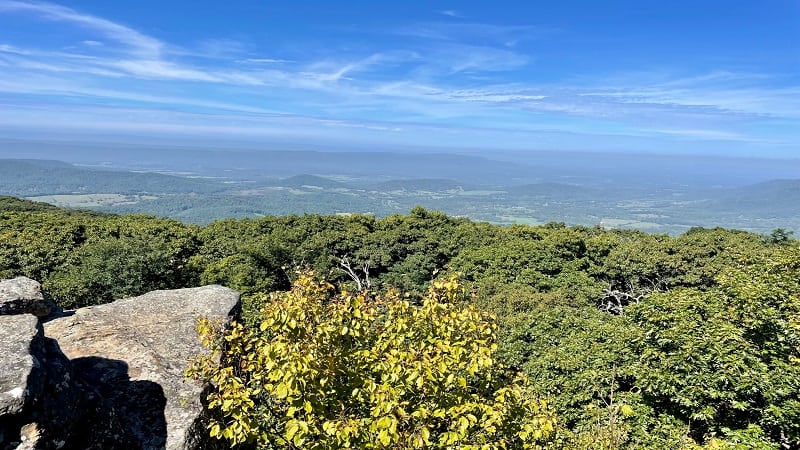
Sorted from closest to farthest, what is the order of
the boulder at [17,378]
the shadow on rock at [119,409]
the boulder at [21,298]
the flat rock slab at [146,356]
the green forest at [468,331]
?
the boulder at [17,378]
the green forest at [468,331]
the shadow on rock at [119,409]
the flat rock slab at [146,356]
the boulder at [21,298]

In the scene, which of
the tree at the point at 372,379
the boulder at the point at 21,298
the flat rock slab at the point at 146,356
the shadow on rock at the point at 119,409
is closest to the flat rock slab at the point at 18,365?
the shadow on rock at the point at 119,409

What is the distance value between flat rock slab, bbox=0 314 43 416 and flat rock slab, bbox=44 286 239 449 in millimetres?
1193

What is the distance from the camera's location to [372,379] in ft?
16.6

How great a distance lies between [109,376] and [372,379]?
6.31m

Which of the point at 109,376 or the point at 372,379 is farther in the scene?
the point at 109,376

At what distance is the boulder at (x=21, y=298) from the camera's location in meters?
8.92

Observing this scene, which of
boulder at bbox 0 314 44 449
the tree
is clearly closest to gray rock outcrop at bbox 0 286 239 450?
boulder at bbox 0 314 44 449

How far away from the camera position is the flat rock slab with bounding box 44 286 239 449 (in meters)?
7.79

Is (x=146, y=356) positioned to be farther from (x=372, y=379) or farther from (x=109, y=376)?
(x=372, y=379)

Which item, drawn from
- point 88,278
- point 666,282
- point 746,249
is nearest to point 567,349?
point 666,282

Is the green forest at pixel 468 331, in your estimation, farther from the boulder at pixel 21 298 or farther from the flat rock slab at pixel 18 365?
the boulder at pixel 21 298

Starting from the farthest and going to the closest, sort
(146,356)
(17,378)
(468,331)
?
(146,356), (468,331), (17,378)

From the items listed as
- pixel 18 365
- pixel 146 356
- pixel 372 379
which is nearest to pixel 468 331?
pixel 372 379

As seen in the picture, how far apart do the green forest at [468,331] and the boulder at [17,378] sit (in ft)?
5.84
